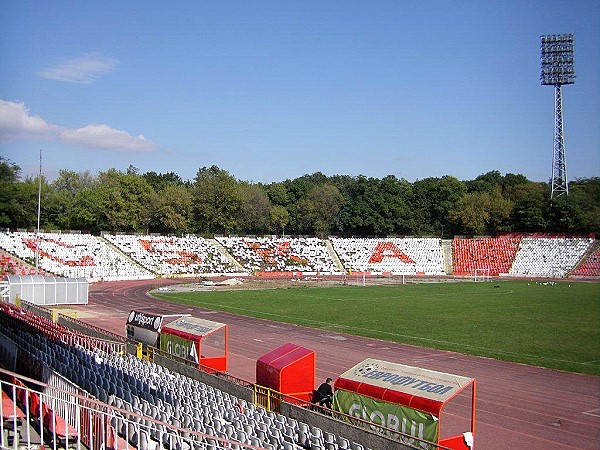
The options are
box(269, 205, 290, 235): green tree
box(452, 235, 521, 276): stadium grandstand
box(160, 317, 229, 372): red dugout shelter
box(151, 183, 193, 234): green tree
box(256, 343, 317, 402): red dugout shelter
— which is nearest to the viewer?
box(256, 343, 317, 402): red dugout shelter

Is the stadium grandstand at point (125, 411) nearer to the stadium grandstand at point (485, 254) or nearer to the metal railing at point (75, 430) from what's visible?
the metal railing at point (75, 430)

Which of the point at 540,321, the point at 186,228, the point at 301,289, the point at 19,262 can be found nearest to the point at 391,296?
the point at 301,289

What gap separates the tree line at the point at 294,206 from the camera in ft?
298

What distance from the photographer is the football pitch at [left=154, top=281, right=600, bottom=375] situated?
2945 centimetres

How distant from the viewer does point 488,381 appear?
22672 millimetres

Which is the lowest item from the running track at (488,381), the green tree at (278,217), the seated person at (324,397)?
the running track at (488,381)

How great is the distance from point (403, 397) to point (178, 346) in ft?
37.2

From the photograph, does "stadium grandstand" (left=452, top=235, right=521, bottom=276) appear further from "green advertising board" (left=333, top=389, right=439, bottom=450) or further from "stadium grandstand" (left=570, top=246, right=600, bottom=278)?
"green advertising board" (left=333, top=389, right=439, bottom=450)

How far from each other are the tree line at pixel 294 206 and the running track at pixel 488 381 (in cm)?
5431

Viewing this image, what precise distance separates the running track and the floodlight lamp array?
61.6 meters

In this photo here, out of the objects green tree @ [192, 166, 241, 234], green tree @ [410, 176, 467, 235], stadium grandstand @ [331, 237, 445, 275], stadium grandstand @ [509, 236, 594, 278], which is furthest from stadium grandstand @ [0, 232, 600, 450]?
green tree @ [410, 176, 467, 235]

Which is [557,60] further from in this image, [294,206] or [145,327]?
[145,327]

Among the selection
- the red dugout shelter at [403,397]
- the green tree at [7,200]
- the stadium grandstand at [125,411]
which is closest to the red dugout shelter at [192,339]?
the stadium grandstand at [125,411]

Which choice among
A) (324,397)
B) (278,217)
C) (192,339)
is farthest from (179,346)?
(278,217)
